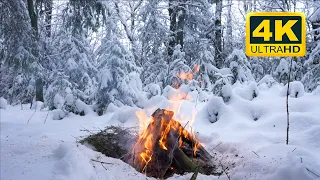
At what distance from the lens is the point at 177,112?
25.6ft

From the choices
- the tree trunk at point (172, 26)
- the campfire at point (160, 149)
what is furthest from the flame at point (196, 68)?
the campfire at point (160, 149)

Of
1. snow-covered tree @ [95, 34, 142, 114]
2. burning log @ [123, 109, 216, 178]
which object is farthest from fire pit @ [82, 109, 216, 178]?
snow-covered tree @ [95, 34, 142, 114]

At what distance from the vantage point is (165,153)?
4828 mm

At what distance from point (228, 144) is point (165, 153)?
133 centimetres

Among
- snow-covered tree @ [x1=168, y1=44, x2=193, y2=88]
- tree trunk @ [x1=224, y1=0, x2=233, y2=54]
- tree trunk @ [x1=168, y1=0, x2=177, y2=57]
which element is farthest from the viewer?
tree trunk @ [x1=224, y1=0, x2=233, y2=54]

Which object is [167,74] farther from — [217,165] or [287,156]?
[287,156]

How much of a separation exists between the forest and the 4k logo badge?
1.69 ft

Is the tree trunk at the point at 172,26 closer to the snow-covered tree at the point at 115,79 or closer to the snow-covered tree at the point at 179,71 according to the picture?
the snow-covered tree at the point at 179,71

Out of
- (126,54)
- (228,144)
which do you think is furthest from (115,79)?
(228,144)

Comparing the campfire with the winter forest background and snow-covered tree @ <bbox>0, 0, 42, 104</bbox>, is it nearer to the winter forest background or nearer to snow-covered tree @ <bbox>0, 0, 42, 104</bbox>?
snow-covered tree @ <bbox>0, 0, 42, 104</bbox>

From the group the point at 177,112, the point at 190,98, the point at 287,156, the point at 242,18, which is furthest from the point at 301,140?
the point at 242,18

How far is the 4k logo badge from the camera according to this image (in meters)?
4.76

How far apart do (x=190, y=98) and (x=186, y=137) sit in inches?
226

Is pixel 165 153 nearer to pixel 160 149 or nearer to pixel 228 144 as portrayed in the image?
pixel 160 149
